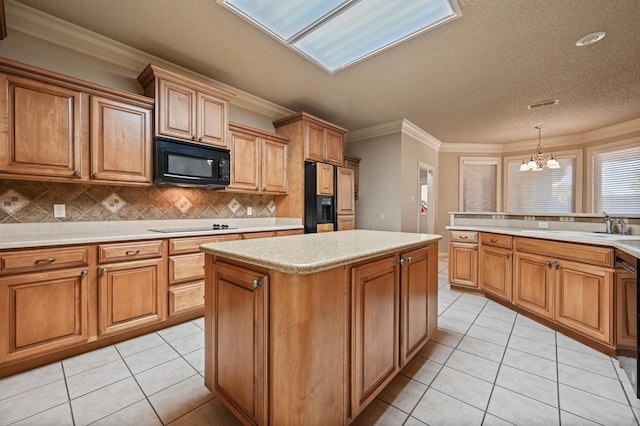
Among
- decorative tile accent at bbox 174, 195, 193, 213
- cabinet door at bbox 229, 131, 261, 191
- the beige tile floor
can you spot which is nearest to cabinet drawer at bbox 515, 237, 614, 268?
the beige tile floor

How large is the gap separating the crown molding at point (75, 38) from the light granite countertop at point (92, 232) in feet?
5.13

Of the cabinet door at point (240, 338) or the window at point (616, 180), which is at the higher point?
the window at point (616, 180)

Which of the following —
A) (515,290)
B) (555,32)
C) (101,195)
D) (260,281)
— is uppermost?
(555,32)

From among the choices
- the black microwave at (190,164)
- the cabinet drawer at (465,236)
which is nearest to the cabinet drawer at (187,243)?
the black microwave at (190,164)

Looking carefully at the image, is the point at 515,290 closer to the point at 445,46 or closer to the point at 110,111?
the point at 445,46

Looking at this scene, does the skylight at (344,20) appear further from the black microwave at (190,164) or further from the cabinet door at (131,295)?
the cabinet door at (131,295)

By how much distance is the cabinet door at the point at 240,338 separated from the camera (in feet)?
3.71

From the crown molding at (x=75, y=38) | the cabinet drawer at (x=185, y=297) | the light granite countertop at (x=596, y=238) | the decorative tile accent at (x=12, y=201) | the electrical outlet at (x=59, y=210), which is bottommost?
the cabinet drawer at (x=185, y=297)

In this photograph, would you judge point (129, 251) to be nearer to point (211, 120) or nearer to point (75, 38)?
point (211, 120)

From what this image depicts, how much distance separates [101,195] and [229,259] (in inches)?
80.5

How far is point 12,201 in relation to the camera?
211cm

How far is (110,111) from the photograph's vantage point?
91.0 inches

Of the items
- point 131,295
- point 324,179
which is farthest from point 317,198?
point 131,295

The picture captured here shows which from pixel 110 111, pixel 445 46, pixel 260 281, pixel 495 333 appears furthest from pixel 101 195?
pixel 495 333
